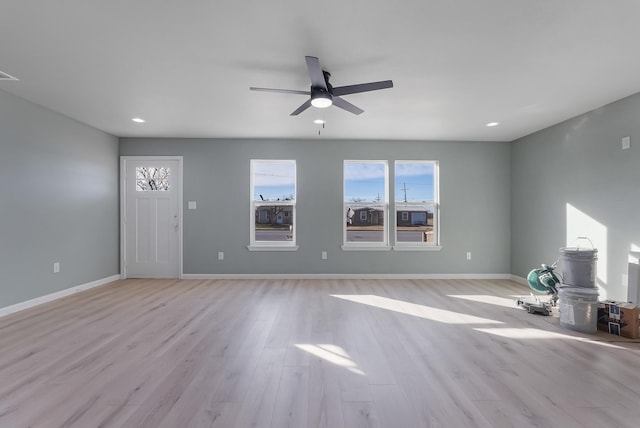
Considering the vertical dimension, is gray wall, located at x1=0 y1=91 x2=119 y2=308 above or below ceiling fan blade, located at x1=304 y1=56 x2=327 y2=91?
below

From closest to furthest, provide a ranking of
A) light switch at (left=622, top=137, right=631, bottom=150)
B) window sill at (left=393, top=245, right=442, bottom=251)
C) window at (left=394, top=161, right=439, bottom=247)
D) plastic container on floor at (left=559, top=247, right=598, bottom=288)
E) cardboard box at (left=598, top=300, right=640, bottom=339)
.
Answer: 1. cardboard box at (left=598, top=300, right=640, bottom=339)
2. plastic container on floor at (left=559, top=247, right=598, bottom=288)
3. light switch at (left=622, top=137, right=631, bottom=150)
4. window sill at (left=393, top=245, right=442, bottom=251)
5. window at (left=394, top=161, right=439, bottom=247)

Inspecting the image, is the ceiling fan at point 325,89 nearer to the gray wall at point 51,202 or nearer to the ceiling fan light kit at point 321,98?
the ceiling fan light kit at point 321,98

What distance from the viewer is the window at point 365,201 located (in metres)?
5.48

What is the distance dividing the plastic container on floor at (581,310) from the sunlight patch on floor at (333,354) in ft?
8.15

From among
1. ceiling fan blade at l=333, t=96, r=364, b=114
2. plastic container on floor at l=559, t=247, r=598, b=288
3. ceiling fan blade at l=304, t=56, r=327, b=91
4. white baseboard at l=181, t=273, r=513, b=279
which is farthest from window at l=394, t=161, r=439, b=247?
ceiling fan blade at l=304, t=56, r=327, b=91

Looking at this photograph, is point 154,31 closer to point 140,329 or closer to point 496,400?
point 140,329

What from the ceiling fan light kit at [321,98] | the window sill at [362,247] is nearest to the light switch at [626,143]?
Result: the window sill at [362,247]

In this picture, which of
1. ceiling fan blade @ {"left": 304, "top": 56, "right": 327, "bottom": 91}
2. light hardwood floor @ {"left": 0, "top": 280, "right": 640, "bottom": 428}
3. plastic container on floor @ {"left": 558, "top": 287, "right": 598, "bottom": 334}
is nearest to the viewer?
light hardwood floor @ {"left": 0, "top": 280, "right": 640, "bottom": 428}

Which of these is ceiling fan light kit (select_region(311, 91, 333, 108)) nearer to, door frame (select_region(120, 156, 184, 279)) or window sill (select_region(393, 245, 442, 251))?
window sill (select_region(393, 245, 442, 251))

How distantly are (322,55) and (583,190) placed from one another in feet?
13.4

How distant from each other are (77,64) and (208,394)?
3.14 meters

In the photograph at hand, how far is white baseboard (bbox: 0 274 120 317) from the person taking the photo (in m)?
3.40

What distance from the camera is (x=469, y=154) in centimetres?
549

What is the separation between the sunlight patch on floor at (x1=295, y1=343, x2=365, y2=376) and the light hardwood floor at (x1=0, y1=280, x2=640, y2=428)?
0.05 ft
